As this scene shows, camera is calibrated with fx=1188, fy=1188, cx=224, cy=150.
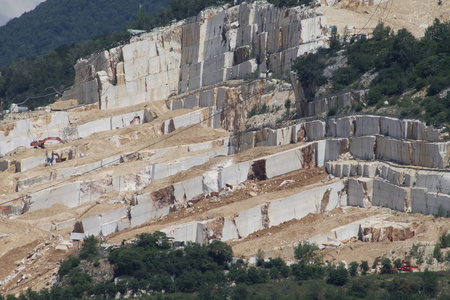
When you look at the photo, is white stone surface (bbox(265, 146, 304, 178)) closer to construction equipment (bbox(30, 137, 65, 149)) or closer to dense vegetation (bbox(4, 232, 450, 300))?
dense vegetation (bbox(4, 232, 450, 300))

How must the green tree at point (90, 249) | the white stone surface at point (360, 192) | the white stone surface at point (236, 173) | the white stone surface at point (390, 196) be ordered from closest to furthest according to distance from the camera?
the green tree at point (90, 249) → the white stone surface at point (390, 196) → the white stone surface at point (360, 192) → the white stone surface at point (236, 173)

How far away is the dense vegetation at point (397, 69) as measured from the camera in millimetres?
49031

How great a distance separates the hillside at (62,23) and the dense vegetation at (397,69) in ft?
265

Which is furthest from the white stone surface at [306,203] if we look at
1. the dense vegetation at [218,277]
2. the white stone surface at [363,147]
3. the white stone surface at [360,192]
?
the dense vegetation at [218,277]

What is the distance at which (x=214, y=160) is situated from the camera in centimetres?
5325

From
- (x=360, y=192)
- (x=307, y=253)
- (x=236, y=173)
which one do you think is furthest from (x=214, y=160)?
(x=307, y=253)

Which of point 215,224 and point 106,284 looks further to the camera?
point 215,224

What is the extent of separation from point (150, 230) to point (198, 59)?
26.0 m

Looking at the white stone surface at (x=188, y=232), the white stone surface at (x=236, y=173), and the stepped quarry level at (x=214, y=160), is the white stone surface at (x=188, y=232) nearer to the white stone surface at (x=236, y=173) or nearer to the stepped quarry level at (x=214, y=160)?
the stepped quarry level at (x=214, y=160)

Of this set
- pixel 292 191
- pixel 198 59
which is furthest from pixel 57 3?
pixel 292 191

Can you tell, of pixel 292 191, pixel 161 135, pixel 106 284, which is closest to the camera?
pixel 106 284

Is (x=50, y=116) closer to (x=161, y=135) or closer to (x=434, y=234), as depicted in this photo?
(x=161, y=135)

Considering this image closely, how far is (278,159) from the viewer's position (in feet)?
166

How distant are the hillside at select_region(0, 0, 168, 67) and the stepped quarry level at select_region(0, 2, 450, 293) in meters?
66.1
